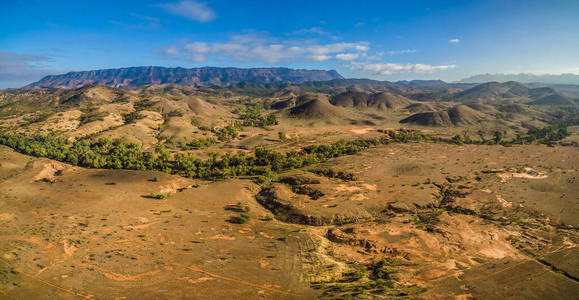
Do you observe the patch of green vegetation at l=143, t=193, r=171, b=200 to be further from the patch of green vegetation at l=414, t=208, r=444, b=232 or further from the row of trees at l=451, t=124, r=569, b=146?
the row of trees at l=451, t=124, r=569, b=146

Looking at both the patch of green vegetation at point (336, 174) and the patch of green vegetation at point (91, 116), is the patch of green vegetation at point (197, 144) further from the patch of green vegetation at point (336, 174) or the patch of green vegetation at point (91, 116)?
the patch of green vegetation at point (91, 116)

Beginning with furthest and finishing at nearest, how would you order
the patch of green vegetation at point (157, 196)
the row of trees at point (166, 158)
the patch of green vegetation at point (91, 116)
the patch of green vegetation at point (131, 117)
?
the patch of green vegetation at point (131, 117), the patch of green vegetation at point (91, 116), the row of trees at point (166, 158), the patch of green vegetation at point (157, 196)

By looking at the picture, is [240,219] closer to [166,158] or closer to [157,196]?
[157,196]

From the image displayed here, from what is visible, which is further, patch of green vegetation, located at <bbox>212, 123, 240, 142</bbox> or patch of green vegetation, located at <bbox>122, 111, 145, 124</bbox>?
patch of green vegetation, located at <bbox>122, 111, 145, 124</bbox>

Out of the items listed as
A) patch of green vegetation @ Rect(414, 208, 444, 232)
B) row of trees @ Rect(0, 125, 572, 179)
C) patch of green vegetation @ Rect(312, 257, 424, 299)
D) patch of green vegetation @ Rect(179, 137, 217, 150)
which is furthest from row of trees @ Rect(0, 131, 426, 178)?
patch of green vegetation @ Rect(312, 257, 424, 299)

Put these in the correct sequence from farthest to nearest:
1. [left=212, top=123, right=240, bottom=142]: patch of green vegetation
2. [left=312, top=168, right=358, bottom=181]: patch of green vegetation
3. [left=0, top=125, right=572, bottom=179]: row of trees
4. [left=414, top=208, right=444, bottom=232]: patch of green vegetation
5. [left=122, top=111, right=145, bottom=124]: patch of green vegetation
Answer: [left=122, top=111, right=145, bottom=124]: patch of green vegetation → [left=212, top=123, right=240, bottom=142]: patch of green vegetation → [left=0, top=125, right=572, bottom=179]: row of trees → [left=312, top=168, right=358, bottom=181]: patch of green vegetation → [left=414, top=208, right=444, bottom=232]: patch of green vegetation

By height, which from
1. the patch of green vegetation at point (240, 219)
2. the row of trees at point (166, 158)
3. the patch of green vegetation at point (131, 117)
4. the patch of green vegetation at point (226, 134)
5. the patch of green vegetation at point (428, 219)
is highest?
the patch of green vegetation at point (131, 117)

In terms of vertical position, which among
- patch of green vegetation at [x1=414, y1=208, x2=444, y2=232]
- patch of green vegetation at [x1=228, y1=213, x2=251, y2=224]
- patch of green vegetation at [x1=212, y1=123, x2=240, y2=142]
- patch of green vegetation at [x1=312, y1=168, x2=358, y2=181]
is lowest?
patch of green vegetation at [x1=414, y1=208, x2=444, y2=232]

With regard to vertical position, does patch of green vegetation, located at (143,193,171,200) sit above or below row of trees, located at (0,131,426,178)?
below

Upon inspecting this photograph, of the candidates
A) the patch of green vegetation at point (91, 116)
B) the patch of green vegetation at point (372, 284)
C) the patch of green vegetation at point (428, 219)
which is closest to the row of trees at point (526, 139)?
the patch of green vegetation at point (428, 219)

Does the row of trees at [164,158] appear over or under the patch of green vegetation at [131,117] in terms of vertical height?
under

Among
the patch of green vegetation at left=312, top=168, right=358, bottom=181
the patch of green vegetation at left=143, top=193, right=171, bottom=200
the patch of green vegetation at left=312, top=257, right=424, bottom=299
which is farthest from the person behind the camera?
the patch of green vegetation at left=312, top=168, right=358, bottom=181

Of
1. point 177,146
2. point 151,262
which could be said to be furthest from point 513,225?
point 177,146
